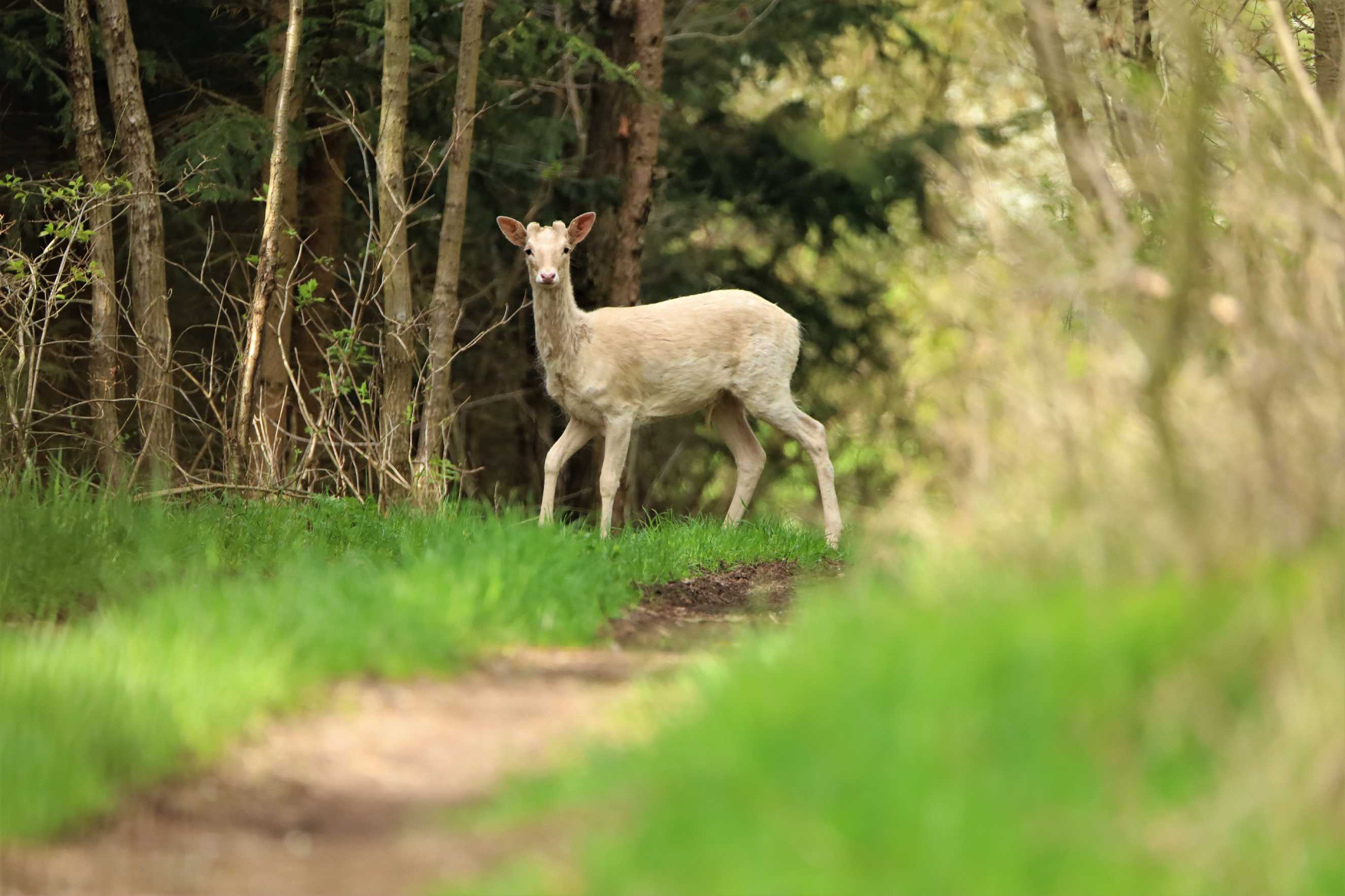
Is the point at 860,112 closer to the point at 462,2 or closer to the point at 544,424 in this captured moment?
the point at 544,424

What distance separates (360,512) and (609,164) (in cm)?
777

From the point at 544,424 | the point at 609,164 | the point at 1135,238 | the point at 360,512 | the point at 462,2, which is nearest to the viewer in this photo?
the point at 1135,238

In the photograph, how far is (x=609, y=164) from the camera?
1611cm

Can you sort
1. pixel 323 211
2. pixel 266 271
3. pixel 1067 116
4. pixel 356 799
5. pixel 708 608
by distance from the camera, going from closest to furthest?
1. pixel 356 799
2. pixel 708 608
3. pixel 1067 116
4. pixel 266 271
5. pixel 323 211

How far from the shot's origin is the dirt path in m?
3.67

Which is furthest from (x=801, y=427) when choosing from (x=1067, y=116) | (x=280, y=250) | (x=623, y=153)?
(x=623, y=153)

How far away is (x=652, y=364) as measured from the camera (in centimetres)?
1091

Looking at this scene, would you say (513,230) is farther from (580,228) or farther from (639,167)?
A: (639,167)

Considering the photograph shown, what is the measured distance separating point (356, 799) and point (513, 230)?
270 inches

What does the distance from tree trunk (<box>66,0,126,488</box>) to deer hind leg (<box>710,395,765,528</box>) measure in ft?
13.5

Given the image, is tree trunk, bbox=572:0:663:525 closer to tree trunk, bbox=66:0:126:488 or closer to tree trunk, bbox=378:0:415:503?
tree trunk, bbox=378:0:415:503

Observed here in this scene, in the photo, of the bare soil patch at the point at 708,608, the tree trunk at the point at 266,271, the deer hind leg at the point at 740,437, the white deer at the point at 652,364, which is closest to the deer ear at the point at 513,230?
the white deer at the point at 652,364

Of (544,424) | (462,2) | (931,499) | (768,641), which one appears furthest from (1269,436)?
(544,424)

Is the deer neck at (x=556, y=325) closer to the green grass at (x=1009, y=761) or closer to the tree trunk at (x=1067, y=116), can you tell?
the tree trunk at (x=1067, y=116)
